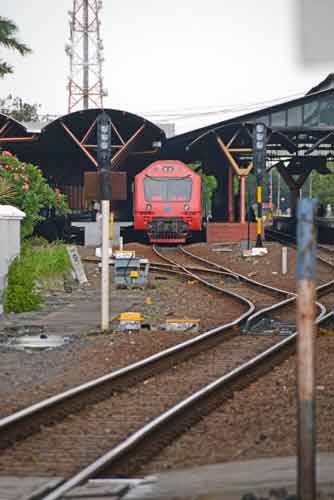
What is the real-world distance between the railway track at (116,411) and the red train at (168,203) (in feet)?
91.4

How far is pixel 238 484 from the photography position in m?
5.83

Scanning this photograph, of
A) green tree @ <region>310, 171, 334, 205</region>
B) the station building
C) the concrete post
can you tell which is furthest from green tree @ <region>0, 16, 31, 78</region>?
green tree @ <region>310, 171, 334, 205</region>

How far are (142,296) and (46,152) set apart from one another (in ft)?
100

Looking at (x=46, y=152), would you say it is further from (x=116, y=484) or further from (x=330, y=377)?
(x=116, y=484)

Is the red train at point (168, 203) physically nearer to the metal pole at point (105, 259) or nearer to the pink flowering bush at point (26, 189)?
the pink flowering bush at point (26, 189)

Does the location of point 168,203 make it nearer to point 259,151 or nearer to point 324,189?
point 259,151

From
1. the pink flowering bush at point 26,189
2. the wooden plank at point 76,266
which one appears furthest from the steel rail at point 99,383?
the pink flowering bush at point 26,189

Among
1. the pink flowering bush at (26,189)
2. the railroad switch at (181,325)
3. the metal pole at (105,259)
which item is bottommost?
the railroad switch at (181,325)

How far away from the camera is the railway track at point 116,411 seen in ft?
22.6

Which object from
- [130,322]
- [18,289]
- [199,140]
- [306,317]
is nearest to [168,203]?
[199,140]

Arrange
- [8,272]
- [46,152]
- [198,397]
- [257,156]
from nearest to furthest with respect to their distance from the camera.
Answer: [198,397]
[8,272]
[257,156]
[46,152]

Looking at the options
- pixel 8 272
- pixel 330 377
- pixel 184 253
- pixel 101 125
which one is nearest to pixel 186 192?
pixel 184 253

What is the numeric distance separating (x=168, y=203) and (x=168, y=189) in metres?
0.73

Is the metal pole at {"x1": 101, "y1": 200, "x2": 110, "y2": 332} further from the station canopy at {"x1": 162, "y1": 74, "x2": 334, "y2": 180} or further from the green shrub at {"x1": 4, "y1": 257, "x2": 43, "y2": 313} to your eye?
the station canopy at {"x1": 162, "y1": 74, "x2": 334, "y2": 180}
